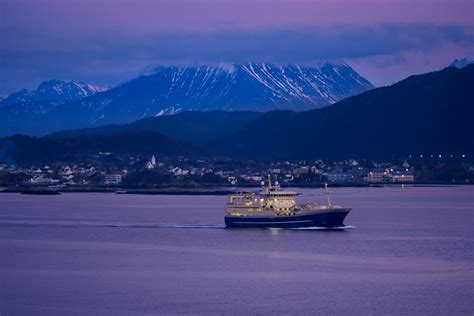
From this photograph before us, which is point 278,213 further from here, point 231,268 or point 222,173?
point 222,173

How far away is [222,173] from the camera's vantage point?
16950cm

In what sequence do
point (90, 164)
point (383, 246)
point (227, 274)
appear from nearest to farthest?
point (227, 274)
point (383, 246)
point (90, 164)

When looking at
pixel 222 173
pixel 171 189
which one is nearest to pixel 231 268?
pixel 171 189

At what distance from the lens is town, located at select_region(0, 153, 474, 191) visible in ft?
496

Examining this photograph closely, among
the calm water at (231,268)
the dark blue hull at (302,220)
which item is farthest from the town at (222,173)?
the dark blue hull at (302,220)

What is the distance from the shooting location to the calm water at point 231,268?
109 ft

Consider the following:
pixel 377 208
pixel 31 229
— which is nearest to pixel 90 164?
pixel 377 208

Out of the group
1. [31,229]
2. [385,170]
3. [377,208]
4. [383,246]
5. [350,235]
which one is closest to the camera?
[383,246]

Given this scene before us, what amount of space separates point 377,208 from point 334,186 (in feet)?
219

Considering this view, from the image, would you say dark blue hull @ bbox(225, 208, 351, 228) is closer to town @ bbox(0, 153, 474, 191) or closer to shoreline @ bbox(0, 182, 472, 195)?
→ shoreline @ bbox(0, 182, 472, 195)

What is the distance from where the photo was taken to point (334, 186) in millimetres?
150750

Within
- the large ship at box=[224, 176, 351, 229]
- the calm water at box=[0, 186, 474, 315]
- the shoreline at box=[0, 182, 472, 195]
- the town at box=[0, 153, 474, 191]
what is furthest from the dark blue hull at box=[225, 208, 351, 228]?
the town at box=[0, 153, 474, 191]

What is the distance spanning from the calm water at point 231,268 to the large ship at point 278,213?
2.70 feet

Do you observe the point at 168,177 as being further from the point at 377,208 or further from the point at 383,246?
the point at 383,246
